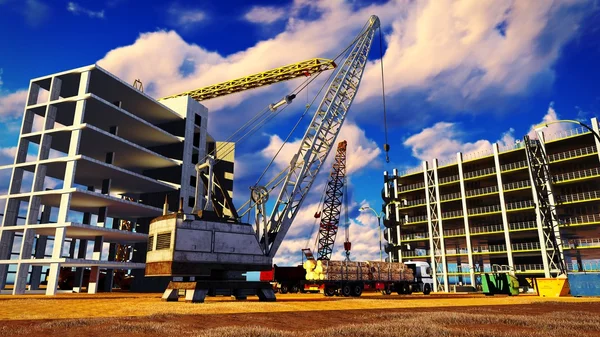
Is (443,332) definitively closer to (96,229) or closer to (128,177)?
(96,229)

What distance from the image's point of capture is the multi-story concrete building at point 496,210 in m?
63.7

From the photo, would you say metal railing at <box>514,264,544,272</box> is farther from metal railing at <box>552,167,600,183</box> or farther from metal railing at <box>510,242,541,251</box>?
metal railing at <box>552,167,600,183</box>

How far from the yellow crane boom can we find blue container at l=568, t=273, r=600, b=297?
38706 mm

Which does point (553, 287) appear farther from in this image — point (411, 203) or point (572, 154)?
point (411, 203)

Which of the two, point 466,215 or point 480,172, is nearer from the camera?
point 466,215

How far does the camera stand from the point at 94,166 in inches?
1943

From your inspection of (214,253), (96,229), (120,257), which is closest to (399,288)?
(214,253)

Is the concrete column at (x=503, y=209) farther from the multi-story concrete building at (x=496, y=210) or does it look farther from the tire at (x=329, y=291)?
the tire at (x=329, y=291)

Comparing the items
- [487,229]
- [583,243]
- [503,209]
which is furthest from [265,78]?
[583,243]

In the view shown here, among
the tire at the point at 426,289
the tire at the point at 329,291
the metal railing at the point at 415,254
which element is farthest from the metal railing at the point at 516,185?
the tire at the point at 329,291

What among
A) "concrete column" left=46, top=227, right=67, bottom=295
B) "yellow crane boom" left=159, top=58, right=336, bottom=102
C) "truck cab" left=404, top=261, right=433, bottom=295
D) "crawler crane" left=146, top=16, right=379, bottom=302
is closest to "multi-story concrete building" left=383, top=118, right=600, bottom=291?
"truck cab" left=404, top=261, right=433, bottom=295

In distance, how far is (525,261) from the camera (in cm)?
7594

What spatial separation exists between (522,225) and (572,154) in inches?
535

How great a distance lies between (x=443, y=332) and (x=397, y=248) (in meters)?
77.9
